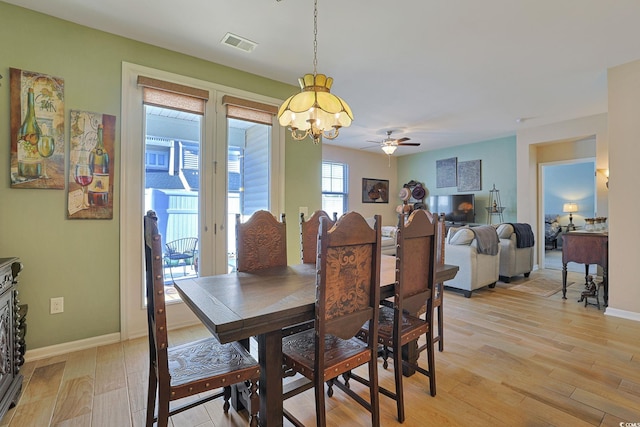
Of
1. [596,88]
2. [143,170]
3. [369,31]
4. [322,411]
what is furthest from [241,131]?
[596,88]

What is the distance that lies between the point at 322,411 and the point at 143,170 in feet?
8.50

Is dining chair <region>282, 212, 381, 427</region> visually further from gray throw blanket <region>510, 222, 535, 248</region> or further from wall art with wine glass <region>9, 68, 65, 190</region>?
gray throw blanket <region>510, 222, 535, 248</region>

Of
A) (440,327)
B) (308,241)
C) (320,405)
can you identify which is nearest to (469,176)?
(440,327)

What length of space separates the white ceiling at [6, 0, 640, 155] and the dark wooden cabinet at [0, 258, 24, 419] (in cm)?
203

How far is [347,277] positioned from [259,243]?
109 cm

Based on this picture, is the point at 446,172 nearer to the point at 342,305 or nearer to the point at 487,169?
the point at 487,169

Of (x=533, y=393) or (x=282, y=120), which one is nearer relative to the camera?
(x=533, y=393)

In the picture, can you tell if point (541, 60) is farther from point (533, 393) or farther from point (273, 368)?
point (273, 368)

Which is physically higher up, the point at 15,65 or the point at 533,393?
the point at 15,65

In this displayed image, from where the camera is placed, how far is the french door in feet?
9.16

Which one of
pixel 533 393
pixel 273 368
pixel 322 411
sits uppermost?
pixel 273 368

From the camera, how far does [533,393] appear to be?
6.39 feet

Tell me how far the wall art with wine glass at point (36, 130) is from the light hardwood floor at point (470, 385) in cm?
145

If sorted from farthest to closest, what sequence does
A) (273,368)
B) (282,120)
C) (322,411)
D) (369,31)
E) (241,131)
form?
(241,131) < (369,31) < (282,120) < (273,368) < (322,411)
